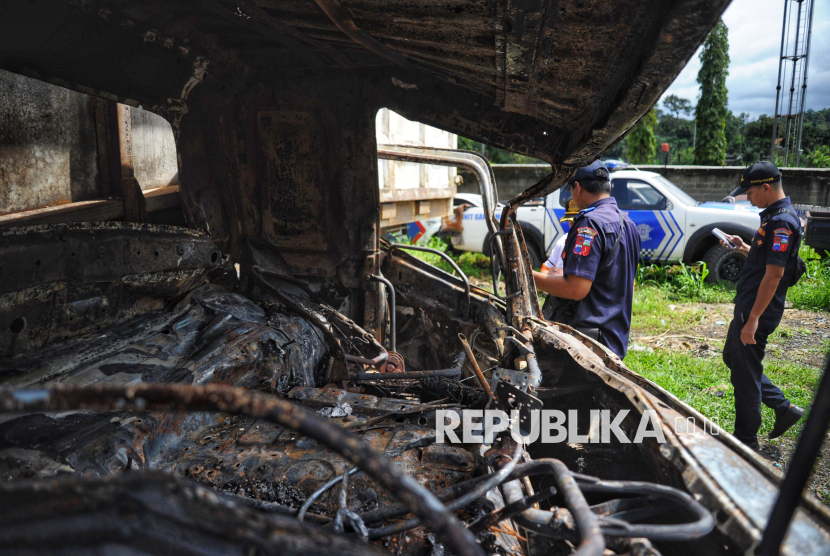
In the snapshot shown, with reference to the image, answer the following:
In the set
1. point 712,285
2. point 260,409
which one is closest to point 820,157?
point 712,285

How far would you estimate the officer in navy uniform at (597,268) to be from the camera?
122 inches

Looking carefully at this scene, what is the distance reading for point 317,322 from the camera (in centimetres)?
300

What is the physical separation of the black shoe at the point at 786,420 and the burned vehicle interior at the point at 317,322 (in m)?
2.13

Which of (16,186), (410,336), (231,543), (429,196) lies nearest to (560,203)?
(429,196)

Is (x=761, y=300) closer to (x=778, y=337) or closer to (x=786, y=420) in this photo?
(x=786, y=420)

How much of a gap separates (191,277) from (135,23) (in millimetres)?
1199

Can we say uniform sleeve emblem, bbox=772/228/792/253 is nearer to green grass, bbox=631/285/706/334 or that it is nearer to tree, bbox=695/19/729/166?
green grass, bbox=631/285/706/334

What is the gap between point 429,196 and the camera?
23.0 ft

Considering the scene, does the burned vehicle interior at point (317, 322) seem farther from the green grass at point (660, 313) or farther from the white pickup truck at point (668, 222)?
the white pickup truck at point (668, 222)

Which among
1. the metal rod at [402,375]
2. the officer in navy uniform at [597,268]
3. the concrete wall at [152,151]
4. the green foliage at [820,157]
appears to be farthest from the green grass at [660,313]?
the concrete wall at [152,151]

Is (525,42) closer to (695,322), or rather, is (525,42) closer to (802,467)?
(802,467)

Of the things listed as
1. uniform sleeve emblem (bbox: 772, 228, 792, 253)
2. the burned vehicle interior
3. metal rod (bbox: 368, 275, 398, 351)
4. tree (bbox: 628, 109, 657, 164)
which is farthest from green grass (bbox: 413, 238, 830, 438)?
tree (bbox: 628, 109, 657, 164)

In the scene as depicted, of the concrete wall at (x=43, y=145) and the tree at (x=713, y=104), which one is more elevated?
the tree at (x=713, y=104)

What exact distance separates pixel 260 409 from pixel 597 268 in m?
2.68
